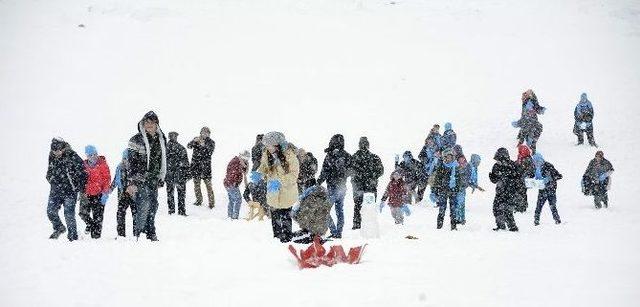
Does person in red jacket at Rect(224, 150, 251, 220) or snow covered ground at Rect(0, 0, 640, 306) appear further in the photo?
person in red jacket at Rect(224, 150, 251, 220)

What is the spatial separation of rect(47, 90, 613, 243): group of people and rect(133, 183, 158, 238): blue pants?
0.05 ft

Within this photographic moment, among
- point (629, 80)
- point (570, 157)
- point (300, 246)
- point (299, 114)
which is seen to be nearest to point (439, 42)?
point (629, 80)

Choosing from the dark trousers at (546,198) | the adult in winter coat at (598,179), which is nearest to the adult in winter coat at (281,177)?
the dark trousers at (546,198)

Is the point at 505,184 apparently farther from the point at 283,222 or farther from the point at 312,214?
the point at 283,222

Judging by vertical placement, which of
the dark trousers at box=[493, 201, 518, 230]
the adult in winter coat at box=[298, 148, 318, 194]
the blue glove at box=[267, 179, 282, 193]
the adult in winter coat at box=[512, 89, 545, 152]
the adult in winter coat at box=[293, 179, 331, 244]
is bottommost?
the dark trousers at box=[493, 201, 518, 230]

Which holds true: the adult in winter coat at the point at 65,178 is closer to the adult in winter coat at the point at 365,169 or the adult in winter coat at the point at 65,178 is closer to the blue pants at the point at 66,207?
the blue pants at the point at 66,207

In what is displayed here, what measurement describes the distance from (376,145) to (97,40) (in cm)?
1670

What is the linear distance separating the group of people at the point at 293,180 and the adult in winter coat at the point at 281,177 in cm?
1

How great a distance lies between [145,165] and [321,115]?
15.1m

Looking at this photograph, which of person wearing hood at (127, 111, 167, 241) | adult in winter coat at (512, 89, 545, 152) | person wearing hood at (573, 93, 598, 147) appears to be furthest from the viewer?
person wearing hood at (573, 93, 598, 147)

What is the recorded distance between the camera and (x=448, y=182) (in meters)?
11.4

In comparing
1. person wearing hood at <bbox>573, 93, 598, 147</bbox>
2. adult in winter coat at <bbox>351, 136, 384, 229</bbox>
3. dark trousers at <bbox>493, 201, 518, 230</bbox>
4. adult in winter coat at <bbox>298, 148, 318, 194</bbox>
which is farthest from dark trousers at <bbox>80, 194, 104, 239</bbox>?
person wearing hood at <bbox>573, 93, 598, 147</bbox>

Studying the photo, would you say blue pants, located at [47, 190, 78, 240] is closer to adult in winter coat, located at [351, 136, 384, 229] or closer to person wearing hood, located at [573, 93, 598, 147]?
adult in winter coat, located at [351, 136, 384, 229]

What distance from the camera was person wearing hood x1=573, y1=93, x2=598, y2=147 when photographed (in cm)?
1815
